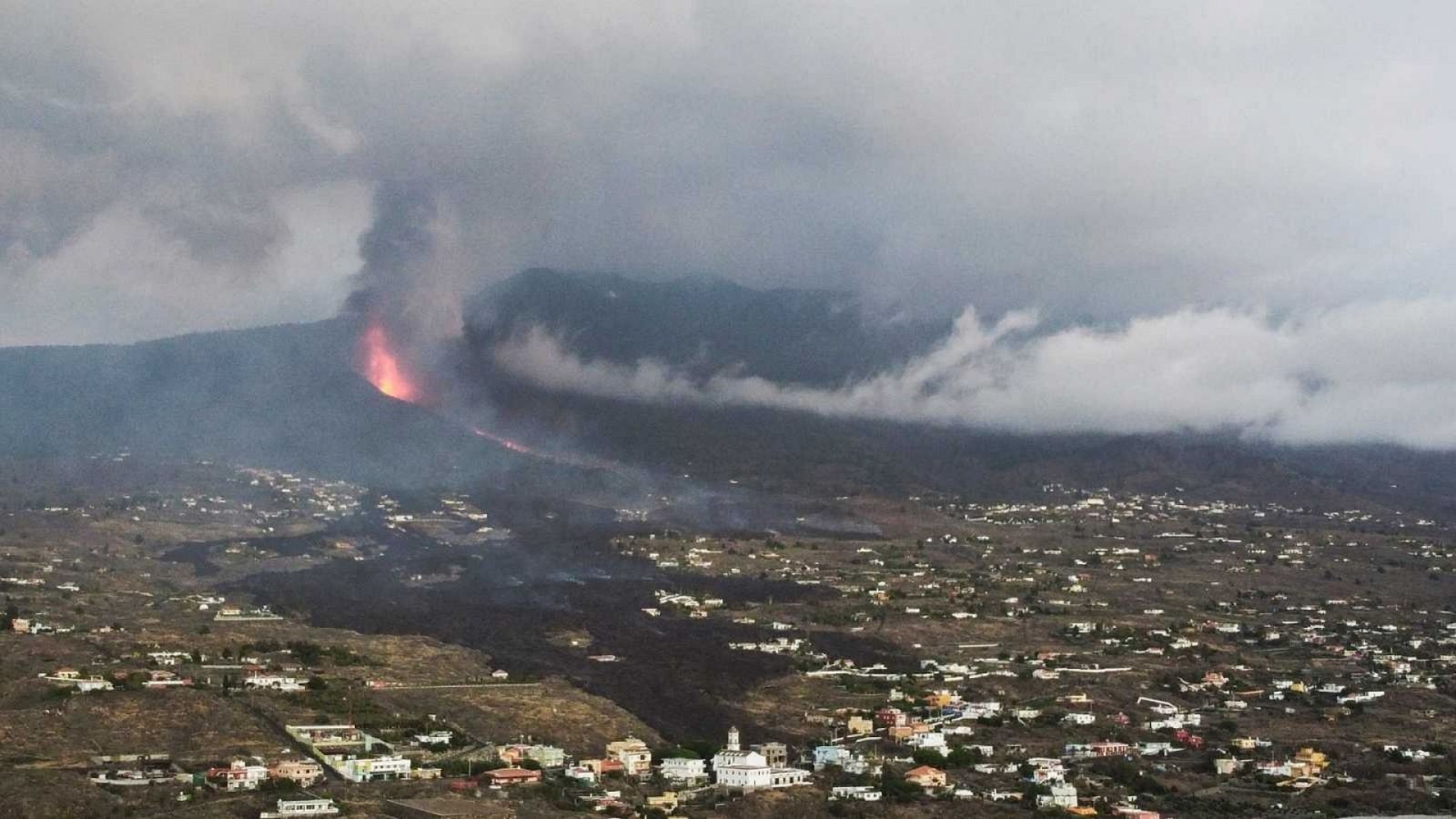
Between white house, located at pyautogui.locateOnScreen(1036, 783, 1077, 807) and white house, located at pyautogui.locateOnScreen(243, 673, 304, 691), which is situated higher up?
white house, located at pyautogui.locateOnScreen(243, 673, 304, 691)

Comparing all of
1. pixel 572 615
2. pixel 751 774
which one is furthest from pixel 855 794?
pixel 572 615

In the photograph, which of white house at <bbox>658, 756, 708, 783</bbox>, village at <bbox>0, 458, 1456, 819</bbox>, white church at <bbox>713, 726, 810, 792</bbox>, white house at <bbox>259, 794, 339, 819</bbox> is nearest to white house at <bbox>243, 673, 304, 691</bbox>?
village at <bbox>0, 458, 1456, 819</bbox>

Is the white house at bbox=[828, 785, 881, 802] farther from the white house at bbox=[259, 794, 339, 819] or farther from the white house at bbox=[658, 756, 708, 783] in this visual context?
the white house at bbox=[259, 794, 339, 819]

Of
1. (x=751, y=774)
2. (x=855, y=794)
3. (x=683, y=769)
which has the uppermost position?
(x=751, y=774)

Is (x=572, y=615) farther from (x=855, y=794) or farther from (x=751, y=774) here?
(x=855, y=794)

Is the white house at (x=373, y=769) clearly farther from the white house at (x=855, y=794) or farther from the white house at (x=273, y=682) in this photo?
the white house at (x=855, y=794)
